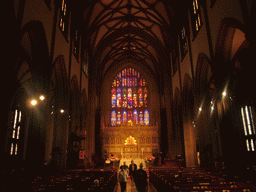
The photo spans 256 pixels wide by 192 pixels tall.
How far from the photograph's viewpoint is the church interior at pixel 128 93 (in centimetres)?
958

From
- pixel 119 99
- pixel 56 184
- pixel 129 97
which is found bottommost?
pixel 56 184

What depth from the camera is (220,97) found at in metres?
11.8

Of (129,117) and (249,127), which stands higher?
(129,117)

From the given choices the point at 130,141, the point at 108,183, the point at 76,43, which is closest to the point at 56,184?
the point at 108,183

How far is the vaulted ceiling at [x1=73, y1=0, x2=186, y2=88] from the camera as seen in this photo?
21922mm

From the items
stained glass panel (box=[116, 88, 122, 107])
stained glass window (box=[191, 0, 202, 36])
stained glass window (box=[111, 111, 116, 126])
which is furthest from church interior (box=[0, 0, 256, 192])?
stained glass window (box=[111, 111, 116, 126])

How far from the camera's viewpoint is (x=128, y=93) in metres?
36.9

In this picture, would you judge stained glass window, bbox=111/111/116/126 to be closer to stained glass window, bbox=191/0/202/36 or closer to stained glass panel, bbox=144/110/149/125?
stained glass panel, bbox=144/110/149/125

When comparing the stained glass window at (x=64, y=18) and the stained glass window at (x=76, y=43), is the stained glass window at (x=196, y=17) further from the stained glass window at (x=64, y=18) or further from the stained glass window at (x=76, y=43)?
the stained glass window at (x=76, y=43)

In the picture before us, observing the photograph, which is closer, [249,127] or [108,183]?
[108,183]

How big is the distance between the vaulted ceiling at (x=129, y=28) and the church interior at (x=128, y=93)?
0.46 ft

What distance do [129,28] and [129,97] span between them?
12.9m

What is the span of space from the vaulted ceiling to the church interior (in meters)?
0.14

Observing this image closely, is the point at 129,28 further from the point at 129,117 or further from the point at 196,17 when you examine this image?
the point at 129,117
